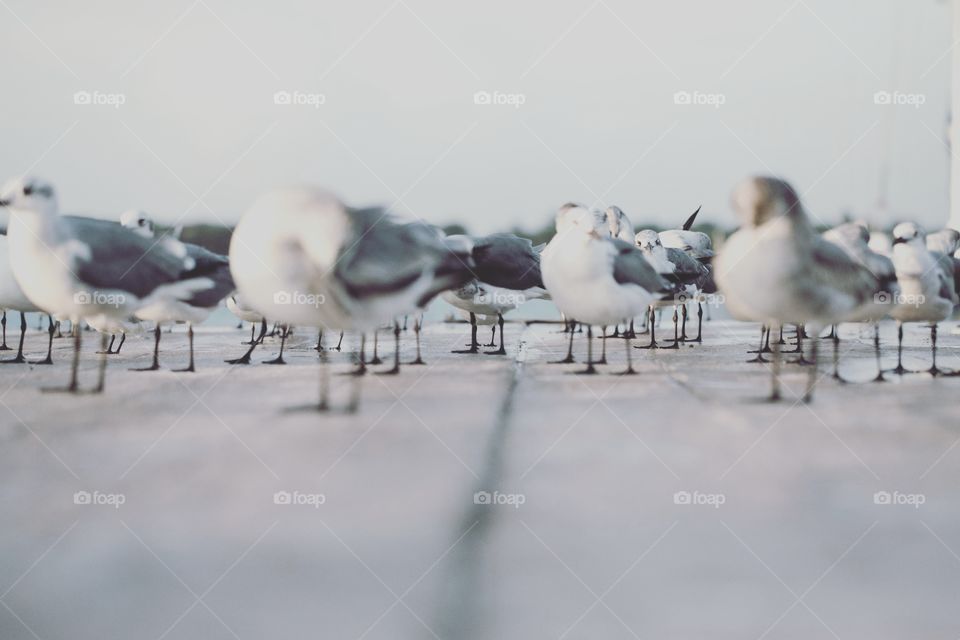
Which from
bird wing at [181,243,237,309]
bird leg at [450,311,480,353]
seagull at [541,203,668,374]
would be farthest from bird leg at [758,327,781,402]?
bird wing at [181,243,237,309]

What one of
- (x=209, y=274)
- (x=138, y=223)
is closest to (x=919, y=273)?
(x=209, y=274)

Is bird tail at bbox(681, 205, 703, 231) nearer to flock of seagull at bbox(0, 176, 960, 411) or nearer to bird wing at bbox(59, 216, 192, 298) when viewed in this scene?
flock of seagull at bbox(0, 176, 960, 411)

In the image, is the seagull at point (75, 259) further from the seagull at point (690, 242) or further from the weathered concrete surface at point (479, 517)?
the seagull at point (690, 242)

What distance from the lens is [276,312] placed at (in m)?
2.87

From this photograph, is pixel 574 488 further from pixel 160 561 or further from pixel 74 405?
pixel 74 405

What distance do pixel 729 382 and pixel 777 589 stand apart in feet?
5.38

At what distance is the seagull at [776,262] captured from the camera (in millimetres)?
2898

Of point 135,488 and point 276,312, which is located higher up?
point 276,312

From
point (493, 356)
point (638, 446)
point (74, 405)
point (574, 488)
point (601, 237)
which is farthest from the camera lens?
point (493, 356)

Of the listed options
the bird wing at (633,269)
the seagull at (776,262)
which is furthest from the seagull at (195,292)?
the seagull at (776,262)

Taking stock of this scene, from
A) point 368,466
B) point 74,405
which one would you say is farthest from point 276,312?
point 74,405

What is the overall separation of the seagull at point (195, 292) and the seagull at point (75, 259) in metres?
0.06

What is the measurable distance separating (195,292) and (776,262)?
2045 mm

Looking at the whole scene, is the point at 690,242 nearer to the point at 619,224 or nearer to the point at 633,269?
the point at 619,224
